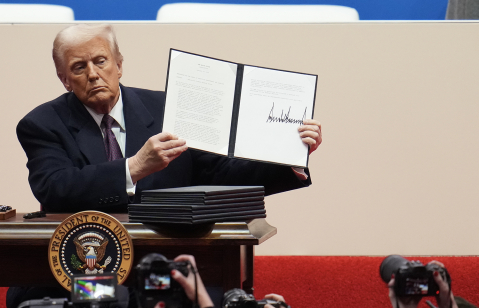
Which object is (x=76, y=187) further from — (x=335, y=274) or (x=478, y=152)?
(x=478, y=152)

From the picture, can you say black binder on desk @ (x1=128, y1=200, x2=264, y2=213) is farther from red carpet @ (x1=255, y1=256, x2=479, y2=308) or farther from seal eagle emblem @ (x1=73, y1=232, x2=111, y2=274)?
red carpet @ (x1=255, y1=256, x2=479, y2=308)

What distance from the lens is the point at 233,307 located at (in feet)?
3.28

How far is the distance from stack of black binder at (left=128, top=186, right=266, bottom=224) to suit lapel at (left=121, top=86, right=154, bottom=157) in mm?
495

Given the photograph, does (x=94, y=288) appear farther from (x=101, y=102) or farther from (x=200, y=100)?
(x=101, y=102)

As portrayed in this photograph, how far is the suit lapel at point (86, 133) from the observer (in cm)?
179

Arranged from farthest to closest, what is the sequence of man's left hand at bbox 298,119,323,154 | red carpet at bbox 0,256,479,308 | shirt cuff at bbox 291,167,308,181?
red carpet at bbox 0,256,479,308 < shirt cuff at bbox 291,167,308,181 < man's left hand at bbox 298,119,323,154

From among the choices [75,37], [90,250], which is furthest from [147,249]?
[75,37]

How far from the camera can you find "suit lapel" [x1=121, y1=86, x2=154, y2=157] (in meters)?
1.84

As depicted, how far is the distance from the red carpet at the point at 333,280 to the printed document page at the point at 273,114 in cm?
103

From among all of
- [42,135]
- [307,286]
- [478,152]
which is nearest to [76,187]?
[42,135]

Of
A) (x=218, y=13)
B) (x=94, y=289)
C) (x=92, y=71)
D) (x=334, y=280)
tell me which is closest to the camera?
(x=94, y=289)

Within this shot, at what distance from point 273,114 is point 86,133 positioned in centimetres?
62

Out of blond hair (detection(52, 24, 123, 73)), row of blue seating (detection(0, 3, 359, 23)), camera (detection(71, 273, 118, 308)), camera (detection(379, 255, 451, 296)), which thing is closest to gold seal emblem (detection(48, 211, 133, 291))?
camera (detection(71, 273, 118, 308))

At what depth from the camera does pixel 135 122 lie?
1.89m
